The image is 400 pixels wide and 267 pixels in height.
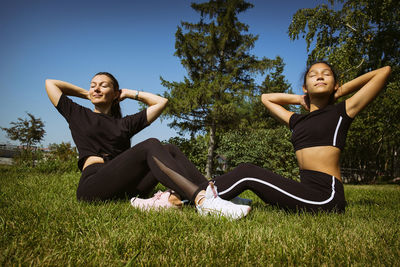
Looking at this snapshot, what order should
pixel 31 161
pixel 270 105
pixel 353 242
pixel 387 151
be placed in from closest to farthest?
pixel 353 242, pixel 270 105, pixel 31 161, pixel 387 151

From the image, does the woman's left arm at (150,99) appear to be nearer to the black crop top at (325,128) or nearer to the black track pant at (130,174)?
the black track pant at (130,174)

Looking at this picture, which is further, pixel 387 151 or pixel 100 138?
pixel 387 151

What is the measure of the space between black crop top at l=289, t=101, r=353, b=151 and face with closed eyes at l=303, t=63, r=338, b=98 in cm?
20

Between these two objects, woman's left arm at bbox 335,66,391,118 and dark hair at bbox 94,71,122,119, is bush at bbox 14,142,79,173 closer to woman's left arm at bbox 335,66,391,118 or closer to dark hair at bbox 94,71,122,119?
dark hair at bbox 94,71,122,119

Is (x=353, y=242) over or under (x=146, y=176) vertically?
under

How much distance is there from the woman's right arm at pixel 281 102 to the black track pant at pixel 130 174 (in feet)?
5.19

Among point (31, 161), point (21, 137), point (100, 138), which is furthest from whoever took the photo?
point (21, 137)

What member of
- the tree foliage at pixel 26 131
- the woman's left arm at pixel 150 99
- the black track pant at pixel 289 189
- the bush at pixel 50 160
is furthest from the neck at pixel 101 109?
the tree foliage at pixel 26 131

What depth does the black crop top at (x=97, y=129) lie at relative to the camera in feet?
9.05

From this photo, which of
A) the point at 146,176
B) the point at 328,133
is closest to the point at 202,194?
the point at 146,176

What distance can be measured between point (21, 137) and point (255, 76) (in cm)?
2341

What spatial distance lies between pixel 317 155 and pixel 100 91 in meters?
2.72

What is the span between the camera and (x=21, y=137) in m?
23.0

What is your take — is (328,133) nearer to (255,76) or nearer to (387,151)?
(255,76)
